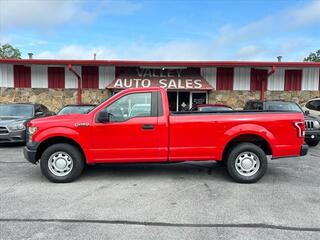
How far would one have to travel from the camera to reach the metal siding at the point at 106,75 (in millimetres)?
17078

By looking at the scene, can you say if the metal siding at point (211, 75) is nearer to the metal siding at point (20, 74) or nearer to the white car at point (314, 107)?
the white car at point (314, 107)

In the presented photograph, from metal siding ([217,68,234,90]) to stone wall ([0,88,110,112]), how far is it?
611cm

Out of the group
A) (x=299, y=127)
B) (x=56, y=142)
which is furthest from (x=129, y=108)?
(x=299, y=127)

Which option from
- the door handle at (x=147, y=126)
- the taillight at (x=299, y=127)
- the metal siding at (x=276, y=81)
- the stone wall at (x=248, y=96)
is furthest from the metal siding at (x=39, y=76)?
the taillight at (x=299, y=127)

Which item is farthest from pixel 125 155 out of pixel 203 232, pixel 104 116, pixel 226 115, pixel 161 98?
pixel 203 232

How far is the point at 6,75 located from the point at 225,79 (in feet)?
39.2

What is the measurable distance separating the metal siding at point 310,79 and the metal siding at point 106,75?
1046 cm

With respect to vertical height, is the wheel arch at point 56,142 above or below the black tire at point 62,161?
above

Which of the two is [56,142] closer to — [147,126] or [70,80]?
[147,126]

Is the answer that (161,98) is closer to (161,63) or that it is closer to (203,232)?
(203,232)

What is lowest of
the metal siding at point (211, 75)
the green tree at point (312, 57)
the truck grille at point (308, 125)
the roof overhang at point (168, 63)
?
the truck grille at point (308, 125)

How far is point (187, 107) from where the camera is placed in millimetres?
17125

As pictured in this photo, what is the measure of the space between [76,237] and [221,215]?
6.53 feet

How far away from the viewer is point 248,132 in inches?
239
